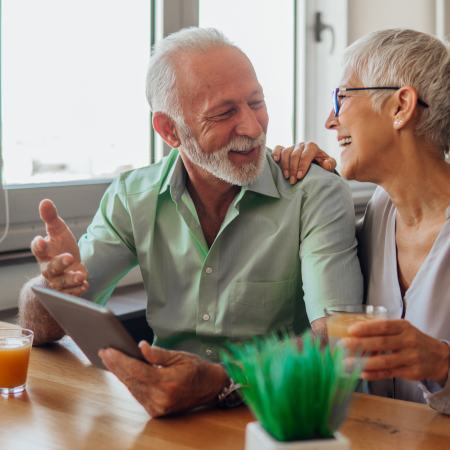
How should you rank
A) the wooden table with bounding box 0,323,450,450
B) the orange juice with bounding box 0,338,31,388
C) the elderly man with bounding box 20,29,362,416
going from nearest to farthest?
the wooden table with bounding box 0,323,450,450
the orange juice with bounding box 0,338,31,388
the elderly man with bounding box 20,29,362,416

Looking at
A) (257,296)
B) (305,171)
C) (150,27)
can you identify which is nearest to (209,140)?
(305,171)

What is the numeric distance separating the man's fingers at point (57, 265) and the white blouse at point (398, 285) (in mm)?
714

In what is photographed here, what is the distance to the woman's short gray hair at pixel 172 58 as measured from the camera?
7.06 feet

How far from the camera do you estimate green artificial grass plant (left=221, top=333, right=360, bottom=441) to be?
0.93 metres

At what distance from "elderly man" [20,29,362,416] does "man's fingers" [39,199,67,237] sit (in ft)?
0.19

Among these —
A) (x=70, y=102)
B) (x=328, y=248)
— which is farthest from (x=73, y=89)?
(x=328, y=248)

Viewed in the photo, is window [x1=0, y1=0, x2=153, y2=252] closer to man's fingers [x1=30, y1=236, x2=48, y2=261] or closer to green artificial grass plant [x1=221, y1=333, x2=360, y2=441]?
man's fingers [x1=30, y1=236, x2=48, y2=261]

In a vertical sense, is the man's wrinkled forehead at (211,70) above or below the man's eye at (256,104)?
above

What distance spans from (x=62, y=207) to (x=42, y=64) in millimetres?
477

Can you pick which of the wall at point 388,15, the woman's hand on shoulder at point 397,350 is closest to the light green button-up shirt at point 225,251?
the woman's hand on shoulder at point 397,350

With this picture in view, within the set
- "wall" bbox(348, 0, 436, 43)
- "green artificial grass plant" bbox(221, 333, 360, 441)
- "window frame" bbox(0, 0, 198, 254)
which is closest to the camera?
"green artificial grass plant" bbox(221, 333, 360, 441)

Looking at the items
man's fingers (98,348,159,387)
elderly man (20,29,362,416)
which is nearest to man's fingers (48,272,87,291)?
elderly man (20,29,362,416)

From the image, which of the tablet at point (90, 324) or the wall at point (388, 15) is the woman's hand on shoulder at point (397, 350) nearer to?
the tablet at point (90, 324)

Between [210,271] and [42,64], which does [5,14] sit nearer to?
[42,64]
